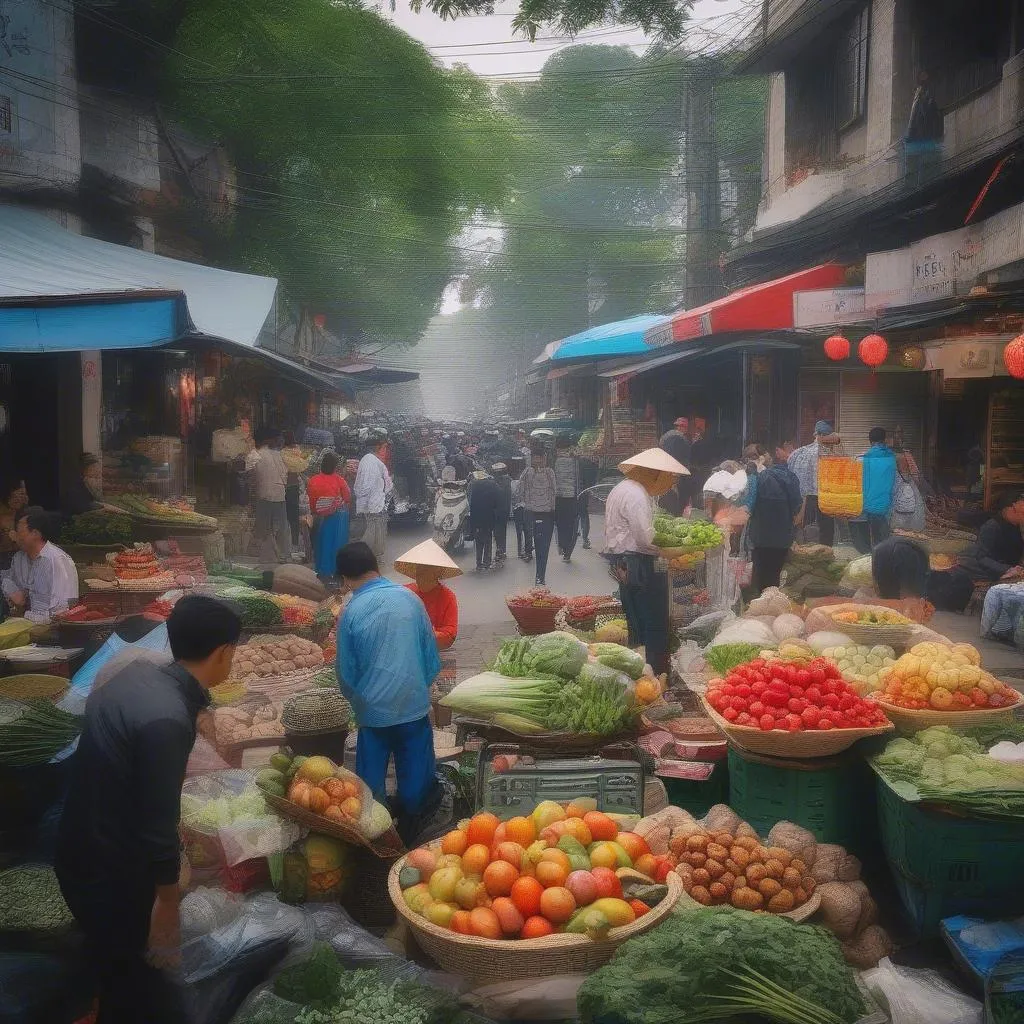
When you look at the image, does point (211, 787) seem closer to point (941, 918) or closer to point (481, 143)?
point (941, 918)

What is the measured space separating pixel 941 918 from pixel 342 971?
9.14 ft

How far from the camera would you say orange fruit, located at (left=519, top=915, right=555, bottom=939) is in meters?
4.01

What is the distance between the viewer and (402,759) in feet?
18.2

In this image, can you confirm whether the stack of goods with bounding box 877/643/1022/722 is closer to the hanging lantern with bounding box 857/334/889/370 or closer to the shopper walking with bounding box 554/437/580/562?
the hanging lantern with bounding box 857/334/889/370

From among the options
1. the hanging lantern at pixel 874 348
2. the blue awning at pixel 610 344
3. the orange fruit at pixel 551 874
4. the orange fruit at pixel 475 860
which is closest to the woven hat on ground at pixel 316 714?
the orange fruit at pixel 475 860

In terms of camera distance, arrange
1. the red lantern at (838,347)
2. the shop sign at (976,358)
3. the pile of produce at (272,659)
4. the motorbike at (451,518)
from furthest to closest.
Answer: the motorbike at (451,518), the red lantern at (838,347), the shop sign at (976,358), the pile of produce at (272,659)

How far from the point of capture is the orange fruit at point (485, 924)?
4.04 m

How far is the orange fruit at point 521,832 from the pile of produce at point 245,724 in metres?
2.50

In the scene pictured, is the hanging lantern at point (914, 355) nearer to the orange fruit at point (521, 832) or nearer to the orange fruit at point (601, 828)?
the orange fruit at point (601, 828)

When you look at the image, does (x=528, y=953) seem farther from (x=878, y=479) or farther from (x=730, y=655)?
(x=878, y=479)

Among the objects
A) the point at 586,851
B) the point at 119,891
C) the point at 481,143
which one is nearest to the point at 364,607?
the point at 586,851

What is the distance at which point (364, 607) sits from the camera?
5355 millimetres

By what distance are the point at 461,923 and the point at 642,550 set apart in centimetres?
503

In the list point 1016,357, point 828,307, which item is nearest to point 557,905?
point 1016,357
